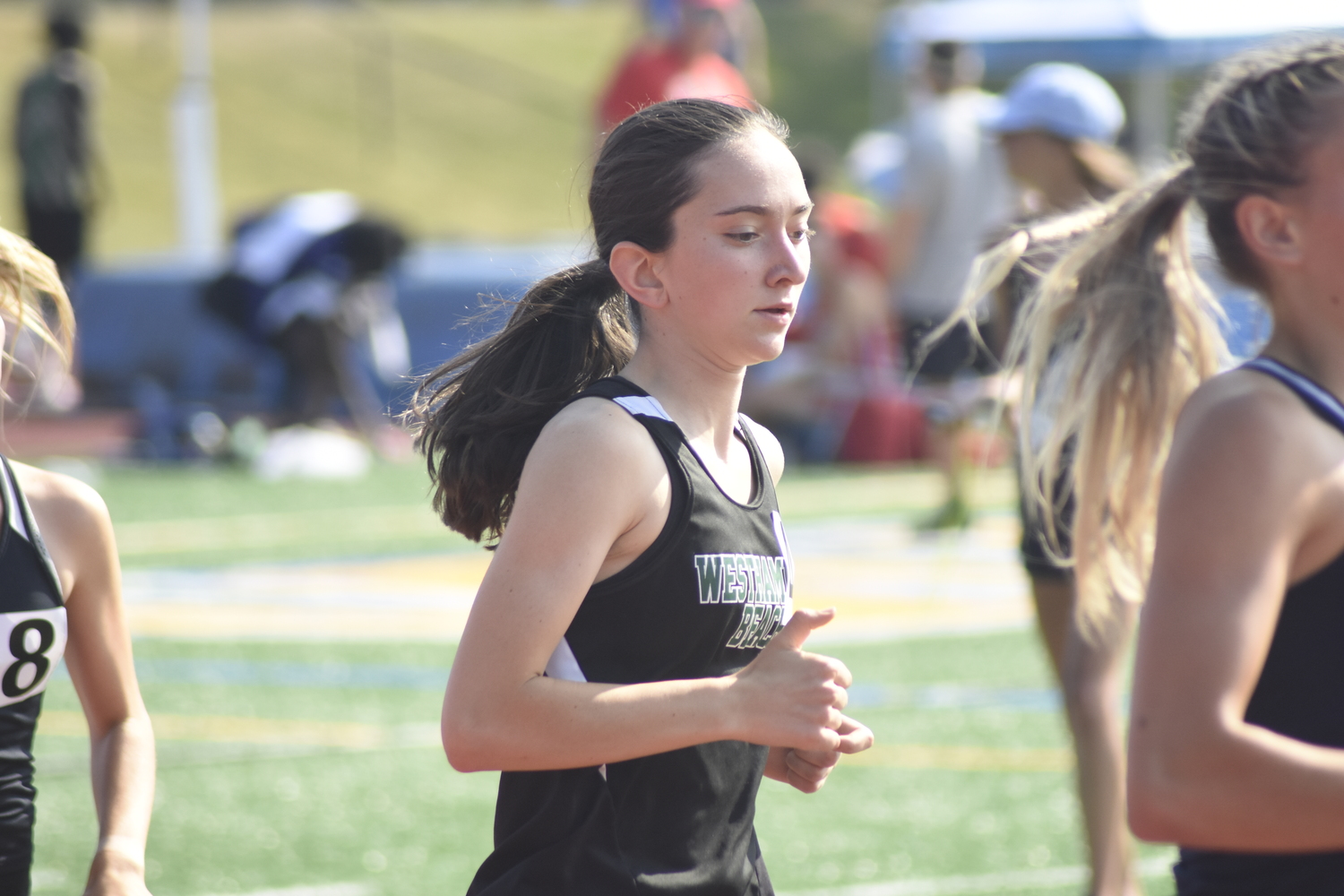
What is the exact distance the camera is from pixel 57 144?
14562 mm

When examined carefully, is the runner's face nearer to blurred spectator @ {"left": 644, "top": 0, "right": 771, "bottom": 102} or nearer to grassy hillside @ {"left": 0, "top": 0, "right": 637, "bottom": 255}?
blurred spectator @ {"left": 644, "top": 0, "right": 771, "bottom": 102}

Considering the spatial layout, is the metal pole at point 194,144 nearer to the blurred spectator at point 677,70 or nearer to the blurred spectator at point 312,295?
the blurred spectator at point 312,295

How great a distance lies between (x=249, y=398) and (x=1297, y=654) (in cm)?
1381

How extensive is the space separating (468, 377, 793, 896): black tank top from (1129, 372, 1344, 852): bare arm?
22.7 inches

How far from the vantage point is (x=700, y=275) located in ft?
7.61

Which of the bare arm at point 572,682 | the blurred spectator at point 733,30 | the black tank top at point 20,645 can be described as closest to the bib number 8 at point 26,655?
the black tank top at point 20,645

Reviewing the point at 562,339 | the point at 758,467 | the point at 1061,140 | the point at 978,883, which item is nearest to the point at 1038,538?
the point at 978,883

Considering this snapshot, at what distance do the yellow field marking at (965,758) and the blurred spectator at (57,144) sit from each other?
1054 centimetres

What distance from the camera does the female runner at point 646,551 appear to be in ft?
7.07

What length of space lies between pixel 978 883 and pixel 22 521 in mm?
2851

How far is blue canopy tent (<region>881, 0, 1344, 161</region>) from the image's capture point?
59.3ft

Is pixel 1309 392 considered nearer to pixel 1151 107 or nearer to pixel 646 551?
pixel 646 551

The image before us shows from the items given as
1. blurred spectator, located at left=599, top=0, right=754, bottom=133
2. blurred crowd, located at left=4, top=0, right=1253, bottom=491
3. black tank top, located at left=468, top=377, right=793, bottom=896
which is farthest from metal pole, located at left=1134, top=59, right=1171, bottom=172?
black tank top, located at left=468, top=377, right=793, bottom=896

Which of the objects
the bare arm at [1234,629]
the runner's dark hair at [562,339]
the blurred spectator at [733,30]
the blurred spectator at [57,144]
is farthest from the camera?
the blurred spectator at [57,144]
